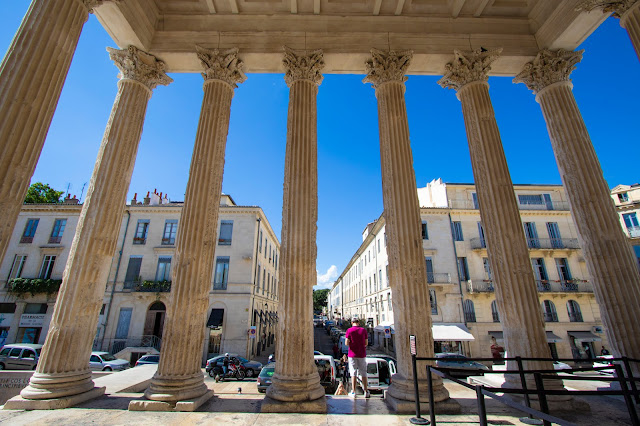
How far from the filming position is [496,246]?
6.81 metres

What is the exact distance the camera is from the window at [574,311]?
22.3 metres

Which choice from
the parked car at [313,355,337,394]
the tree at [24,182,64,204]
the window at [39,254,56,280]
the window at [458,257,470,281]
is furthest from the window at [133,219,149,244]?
the window at [458,257,470,281]

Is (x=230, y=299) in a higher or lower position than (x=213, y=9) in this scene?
lower

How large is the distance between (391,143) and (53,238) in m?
28.6

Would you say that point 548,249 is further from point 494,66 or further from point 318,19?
point 318,19

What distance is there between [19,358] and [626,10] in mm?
27199

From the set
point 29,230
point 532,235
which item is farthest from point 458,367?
point 29,230

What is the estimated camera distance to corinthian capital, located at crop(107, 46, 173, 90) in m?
7.81

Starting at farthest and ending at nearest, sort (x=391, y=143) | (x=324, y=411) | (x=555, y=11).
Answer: (x=555, y=11)
(x=391, y=143)
(x=324, y=411)

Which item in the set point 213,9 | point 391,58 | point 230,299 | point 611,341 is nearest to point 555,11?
point 391,58

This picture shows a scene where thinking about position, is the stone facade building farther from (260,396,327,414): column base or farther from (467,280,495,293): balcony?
(260,396,327,414): column base

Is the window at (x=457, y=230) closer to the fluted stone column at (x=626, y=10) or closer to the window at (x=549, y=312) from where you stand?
the window at (x=549, y=312)

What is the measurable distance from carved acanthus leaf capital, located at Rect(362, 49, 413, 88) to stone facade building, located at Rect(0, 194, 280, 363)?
17836 millimetres

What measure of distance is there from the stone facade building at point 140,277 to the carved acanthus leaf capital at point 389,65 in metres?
17.8
